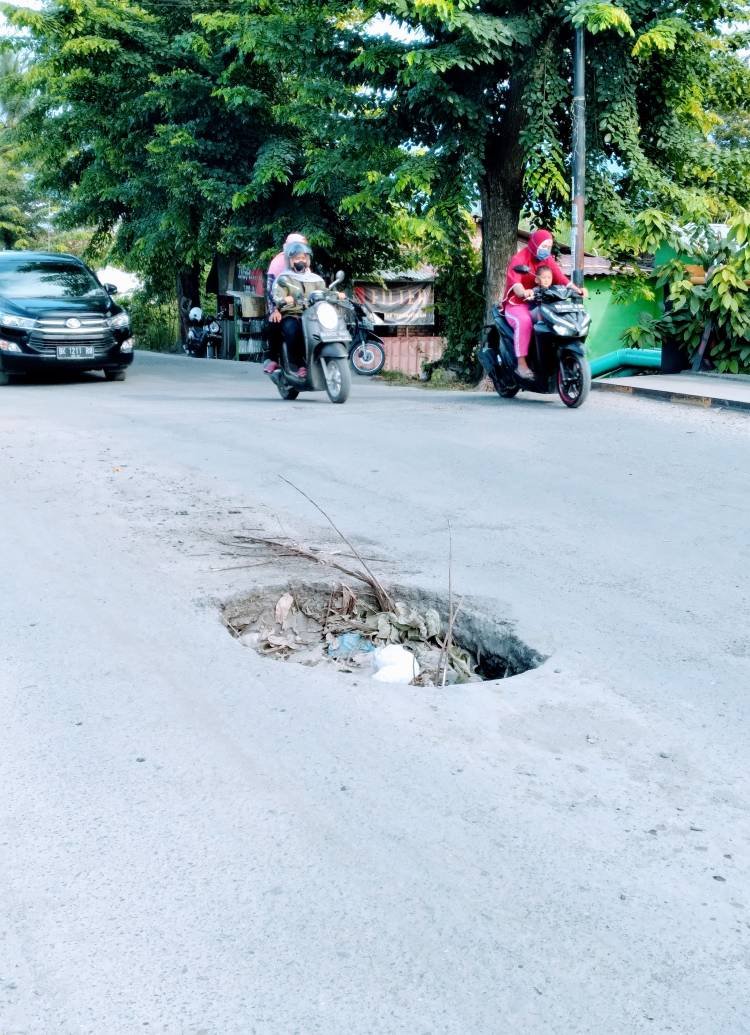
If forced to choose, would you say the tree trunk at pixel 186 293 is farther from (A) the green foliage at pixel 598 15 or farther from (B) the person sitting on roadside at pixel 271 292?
(A) the green foliage at pixel 598 15

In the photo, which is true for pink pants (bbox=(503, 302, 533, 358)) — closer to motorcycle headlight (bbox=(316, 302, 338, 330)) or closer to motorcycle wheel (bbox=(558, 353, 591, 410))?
motorcycle wheel (bbox=(558, 353, 591, 410))

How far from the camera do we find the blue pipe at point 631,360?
56.6ft

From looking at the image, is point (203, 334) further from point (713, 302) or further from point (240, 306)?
point (713, 302)

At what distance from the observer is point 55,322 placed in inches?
615

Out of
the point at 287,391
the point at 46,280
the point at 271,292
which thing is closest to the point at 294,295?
the point at 271,292

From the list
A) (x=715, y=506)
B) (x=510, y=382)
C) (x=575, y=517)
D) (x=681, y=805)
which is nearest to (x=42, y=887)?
(x=681, y=805)

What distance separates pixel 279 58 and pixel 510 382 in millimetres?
6968

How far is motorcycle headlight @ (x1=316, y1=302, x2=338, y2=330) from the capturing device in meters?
12.2

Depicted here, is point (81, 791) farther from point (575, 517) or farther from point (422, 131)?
point (422, 131)

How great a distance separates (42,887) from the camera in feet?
8.89

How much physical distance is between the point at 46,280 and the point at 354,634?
13321 mm

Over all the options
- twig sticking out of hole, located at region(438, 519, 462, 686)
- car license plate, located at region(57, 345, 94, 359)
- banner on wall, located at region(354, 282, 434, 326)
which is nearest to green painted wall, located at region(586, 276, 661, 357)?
banner on wall, located at region(354, 282, 434, 326)

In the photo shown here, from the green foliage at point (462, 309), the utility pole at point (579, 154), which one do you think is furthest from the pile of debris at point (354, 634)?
the green foliage at point (462, 309)

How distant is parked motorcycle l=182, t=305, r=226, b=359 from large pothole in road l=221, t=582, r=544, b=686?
2589 centimetres
